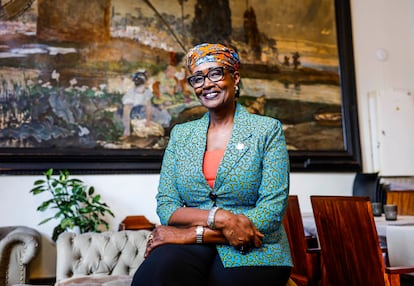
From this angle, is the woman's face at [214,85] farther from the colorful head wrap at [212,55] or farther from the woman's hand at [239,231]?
the woman's hand at [239,231]

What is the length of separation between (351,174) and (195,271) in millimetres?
3851

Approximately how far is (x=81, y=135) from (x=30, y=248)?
1.19 metres

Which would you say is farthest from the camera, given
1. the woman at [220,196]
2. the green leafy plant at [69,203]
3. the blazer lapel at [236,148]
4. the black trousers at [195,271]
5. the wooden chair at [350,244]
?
the green leafy plant at [69,203]

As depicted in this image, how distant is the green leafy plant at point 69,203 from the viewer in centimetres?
348

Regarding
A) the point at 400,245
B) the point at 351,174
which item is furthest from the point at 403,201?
the point at 400,245

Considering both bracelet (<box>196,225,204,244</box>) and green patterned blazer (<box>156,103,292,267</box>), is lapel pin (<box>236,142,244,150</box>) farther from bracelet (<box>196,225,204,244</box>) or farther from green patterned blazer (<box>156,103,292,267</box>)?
bracelet (<box>196,225,204,244</box>)

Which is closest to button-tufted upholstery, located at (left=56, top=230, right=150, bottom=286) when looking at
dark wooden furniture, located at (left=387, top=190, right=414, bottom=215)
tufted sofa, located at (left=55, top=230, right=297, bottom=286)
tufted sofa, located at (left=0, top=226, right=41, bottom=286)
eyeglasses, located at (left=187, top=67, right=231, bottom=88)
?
tufted sofa, located at (left=55, top=230, right=297, bottom=286)

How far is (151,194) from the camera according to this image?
162 inches

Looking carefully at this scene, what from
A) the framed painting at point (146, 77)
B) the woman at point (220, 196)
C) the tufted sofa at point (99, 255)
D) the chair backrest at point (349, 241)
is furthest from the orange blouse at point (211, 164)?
the framed painting at point (146, 77)

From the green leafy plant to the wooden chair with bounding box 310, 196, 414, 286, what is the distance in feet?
6.91

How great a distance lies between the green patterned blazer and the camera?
143cm

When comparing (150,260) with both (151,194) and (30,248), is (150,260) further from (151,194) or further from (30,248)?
(151,194)

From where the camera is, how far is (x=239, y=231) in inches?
54.4

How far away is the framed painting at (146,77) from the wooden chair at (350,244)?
2.37m
